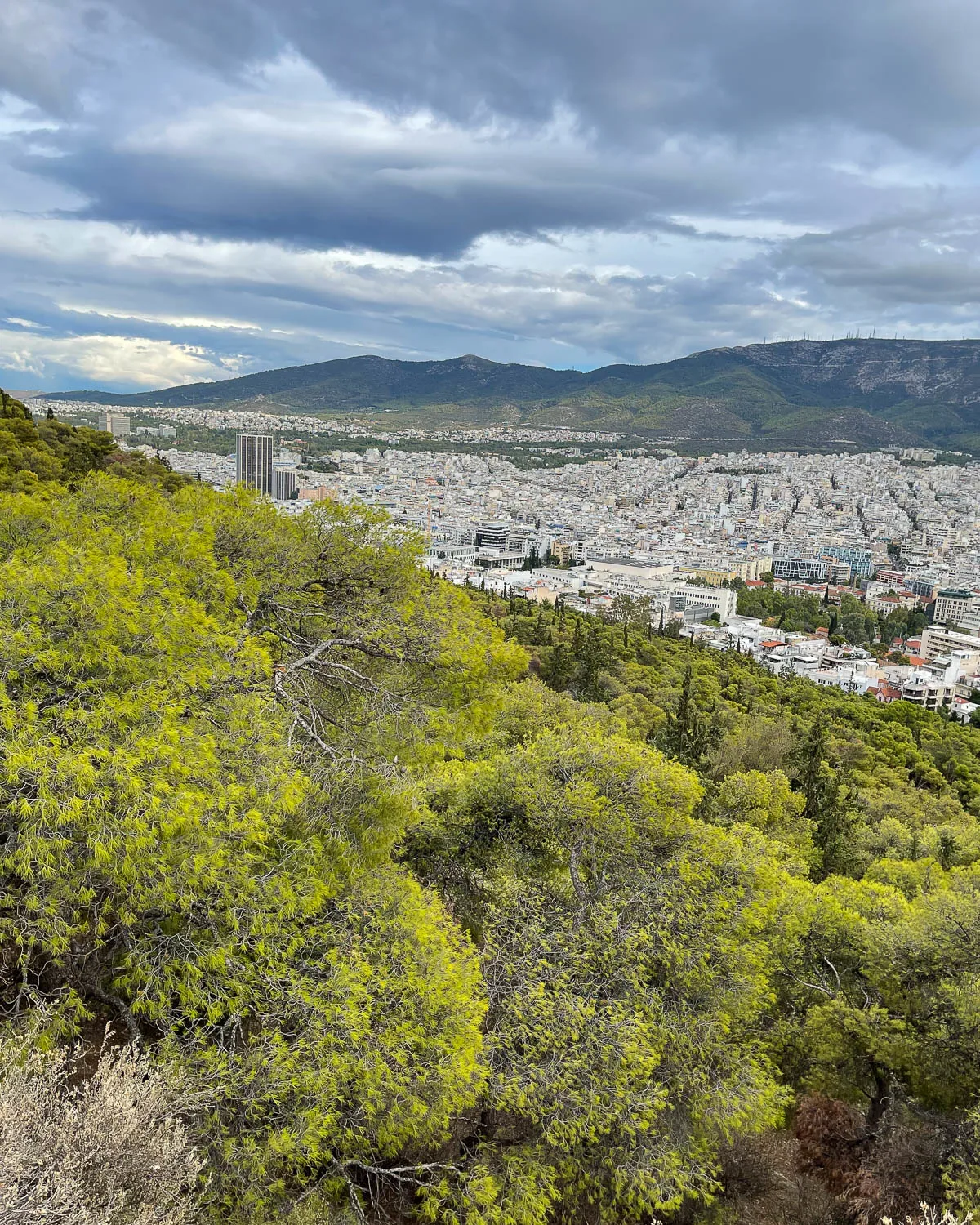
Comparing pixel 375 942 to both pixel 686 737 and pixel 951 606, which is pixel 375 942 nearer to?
pixel 686 737

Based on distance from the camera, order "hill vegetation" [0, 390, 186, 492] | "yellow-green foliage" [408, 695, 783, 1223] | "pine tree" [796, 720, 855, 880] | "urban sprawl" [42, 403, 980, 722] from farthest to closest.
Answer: "urban sprawl" [42, 403, 980, 722] < "hill vegetation" [0, 390, 186, 492] < "pine tree" [796, 720, 855, 880] < "yellow-green foliage" [408, 695, 783, 1223]

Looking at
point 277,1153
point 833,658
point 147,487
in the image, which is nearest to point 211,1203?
point 277,1153

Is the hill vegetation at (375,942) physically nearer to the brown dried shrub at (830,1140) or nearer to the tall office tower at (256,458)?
the brown dried shrub at (830,1140)

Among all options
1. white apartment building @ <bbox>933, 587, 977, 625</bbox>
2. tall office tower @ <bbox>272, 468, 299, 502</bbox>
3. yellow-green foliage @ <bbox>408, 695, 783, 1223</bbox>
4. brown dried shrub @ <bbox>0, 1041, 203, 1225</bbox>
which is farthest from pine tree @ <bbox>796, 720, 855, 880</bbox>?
tall office tower @ <bbox>272, 468, 299, 502</bbox>

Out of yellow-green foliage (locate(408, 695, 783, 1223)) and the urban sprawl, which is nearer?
yellow-green foliage (locate(408, 695, 783, 1223))

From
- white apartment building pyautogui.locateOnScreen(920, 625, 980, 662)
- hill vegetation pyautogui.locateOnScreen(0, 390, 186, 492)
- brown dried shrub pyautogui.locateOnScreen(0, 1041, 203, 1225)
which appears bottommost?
white apartment building pyautogui.locateOnScreen(920, 625, 980, 662)

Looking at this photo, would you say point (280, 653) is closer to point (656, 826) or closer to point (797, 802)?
point (656, 826)

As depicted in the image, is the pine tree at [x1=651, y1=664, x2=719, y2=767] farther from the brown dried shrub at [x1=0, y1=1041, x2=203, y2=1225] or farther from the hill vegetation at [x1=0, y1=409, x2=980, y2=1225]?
the brown dried shrub at [x1=0, y1=1041, x2=203, y2=1225]

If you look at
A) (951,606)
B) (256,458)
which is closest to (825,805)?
(951,606)
